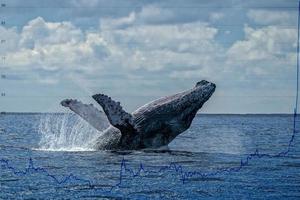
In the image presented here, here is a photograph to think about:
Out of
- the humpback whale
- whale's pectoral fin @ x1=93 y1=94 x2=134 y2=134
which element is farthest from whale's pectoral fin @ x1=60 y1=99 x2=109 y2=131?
whale's pectoral fin @ x1=93 y1=94 x2=134 y2=134

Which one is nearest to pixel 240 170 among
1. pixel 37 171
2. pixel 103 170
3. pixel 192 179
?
pixel 192 179

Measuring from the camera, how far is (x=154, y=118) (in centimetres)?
2583

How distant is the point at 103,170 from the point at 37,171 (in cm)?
195

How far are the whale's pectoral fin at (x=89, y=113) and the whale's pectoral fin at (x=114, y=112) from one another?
3066 mm

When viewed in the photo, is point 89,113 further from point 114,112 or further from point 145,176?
point 145,176

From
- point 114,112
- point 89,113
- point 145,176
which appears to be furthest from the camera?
point 89,113

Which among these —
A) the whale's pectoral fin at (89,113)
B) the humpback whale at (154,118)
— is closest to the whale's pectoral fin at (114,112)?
the humpback whale at (154,118)

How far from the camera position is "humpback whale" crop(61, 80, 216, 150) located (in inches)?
990

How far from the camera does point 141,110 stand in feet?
86.3

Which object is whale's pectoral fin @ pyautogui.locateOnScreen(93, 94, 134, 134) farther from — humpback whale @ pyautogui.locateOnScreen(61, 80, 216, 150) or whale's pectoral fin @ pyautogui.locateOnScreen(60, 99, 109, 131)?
whale's pectoral fin @ pyautogui.locateOnScreen(60, 99, 109, 131)

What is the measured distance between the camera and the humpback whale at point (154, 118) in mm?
25141

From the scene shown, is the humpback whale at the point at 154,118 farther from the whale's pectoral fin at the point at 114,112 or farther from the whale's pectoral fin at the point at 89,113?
the whale's pectoral fin at the point at 89,113

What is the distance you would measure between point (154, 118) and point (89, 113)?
3.48 meters

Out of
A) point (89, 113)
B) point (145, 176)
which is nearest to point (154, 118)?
point (89, 113)
